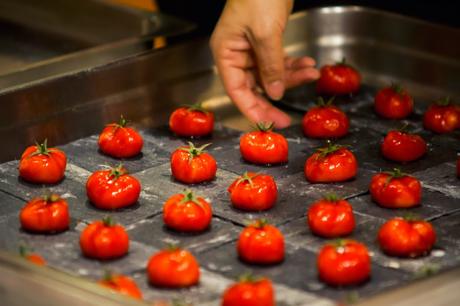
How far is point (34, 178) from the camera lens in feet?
8.56

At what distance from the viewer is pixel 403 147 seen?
9.04 feet

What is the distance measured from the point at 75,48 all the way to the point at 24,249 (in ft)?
4.46

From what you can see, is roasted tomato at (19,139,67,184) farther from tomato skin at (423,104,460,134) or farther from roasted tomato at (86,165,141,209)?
tomato skin at (423,104,460,134)

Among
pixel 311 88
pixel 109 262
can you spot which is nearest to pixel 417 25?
pixel 311 88

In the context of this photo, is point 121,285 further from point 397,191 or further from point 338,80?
point 338,80

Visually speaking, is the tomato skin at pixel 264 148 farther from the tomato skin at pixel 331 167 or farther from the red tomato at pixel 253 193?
the red tomato at pixel 253 193

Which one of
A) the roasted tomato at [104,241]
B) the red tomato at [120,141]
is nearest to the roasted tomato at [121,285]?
the roasted tomato at [104,241]

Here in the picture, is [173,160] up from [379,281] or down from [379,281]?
up

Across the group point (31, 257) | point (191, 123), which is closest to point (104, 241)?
point (31, 257)

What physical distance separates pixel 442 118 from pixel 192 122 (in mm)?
590

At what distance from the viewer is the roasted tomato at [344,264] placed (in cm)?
209

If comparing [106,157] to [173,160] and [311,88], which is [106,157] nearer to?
[173,160]

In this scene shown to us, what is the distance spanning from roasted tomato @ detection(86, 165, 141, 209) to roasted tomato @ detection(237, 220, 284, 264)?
0.34 meters

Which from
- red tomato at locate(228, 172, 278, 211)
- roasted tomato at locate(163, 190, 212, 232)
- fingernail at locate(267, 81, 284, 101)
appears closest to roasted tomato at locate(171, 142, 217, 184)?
red tomato at locate(228, 172, 278, 211)
